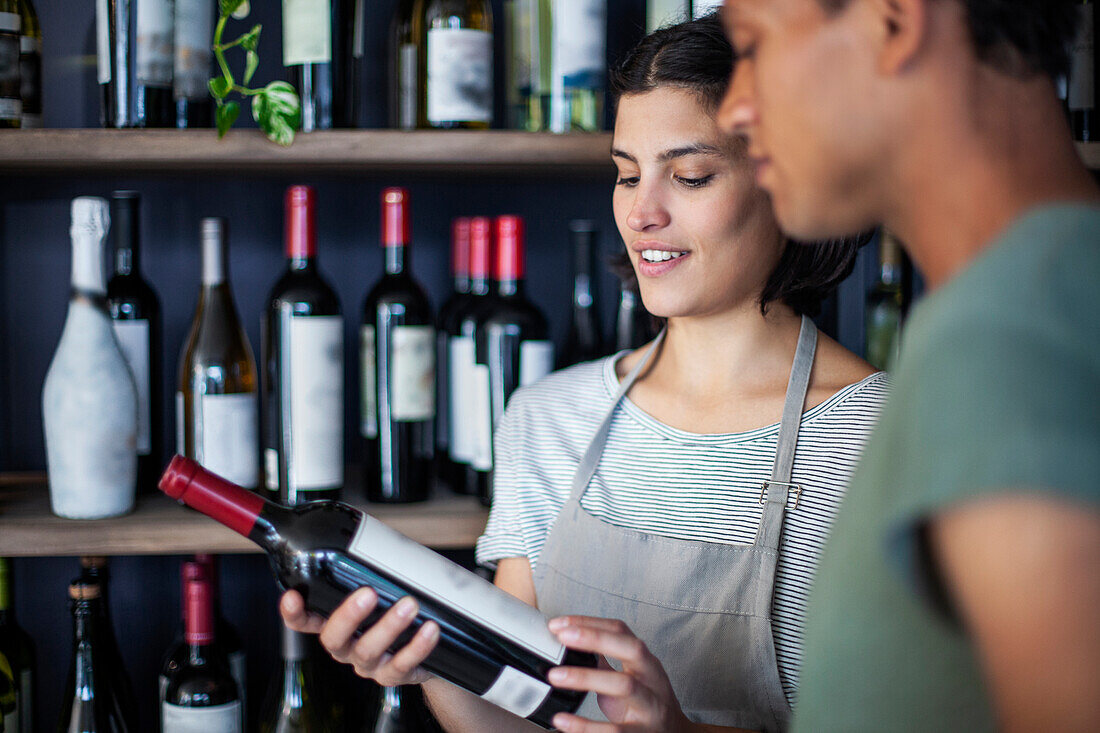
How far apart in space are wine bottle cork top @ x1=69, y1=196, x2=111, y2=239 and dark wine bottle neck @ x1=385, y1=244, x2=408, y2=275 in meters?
0.32

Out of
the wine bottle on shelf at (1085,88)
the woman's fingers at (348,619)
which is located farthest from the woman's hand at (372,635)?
the wine bottle on shelf at (1085,88)

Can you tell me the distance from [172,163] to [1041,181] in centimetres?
93

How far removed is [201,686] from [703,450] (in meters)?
0.67

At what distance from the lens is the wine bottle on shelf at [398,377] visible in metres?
1.09

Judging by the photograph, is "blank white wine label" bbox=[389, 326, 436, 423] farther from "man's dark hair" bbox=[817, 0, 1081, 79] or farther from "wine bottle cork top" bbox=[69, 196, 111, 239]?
"man's dark hair" bbox=[817, 0, 1081, 79]

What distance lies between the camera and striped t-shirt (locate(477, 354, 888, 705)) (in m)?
0.85

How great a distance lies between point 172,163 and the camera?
1.02 metres

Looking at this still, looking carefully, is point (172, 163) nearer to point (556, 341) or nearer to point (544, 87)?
point (544, 87)

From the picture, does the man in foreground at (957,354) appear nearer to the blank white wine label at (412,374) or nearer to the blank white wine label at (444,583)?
the blank white wine label at (444,583)

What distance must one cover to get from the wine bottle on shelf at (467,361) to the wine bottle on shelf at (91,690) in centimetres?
48

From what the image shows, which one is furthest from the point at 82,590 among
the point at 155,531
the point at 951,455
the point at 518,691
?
the point at 951,455

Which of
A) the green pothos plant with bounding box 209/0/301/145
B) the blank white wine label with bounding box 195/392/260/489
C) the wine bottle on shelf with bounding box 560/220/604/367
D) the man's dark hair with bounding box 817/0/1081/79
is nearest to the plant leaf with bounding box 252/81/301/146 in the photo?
the green pothos plant with bounding box 209/0/301/145

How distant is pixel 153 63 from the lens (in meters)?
1.03

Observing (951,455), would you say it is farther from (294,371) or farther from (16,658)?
(16,658)
